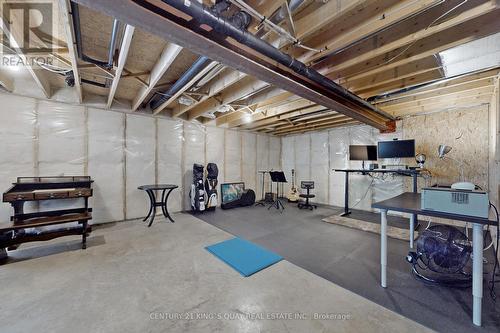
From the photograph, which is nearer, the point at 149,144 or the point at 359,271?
the point at 359,271

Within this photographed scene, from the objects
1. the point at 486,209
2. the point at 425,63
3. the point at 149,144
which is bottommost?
the point at 486,209

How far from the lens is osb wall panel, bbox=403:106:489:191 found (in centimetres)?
387

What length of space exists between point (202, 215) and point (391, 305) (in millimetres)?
4051

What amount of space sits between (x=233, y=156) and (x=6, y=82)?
4858 millimetres

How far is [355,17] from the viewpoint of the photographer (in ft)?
5.99

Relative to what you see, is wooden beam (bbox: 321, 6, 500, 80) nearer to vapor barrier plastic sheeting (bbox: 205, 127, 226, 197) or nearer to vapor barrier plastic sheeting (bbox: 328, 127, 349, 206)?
vapor barrier plastic sheeting (bbox: 328, 127, 349, 206)

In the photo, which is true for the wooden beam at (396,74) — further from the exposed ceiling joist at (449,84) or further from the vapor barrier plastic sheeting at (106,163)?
the vapor barrier plastic sheeting at (106,163)

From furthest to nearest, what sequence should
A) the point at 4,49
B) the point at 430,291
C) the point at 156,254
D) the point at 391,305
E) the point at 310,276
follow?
1. the point at 156,254
2. the point at 4,49
3. the point at 310,276
4. the point at 430,291
5. the point at 391,305

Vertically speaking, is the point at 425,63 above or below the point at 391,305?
above

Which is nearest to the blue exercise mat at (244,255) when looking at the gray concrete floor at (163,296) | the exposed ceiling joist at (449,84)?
the gray concrete floor at (163,296)

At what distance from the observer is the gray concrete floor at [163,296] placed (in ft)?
5.19

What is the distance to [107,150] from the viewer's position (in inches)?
166

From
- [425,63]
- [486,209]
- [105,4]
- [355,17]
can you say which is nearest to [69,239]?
[105,4]

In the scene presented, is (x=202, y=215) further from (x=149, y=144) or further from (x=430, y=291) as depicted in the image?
(x=430, y=291)
